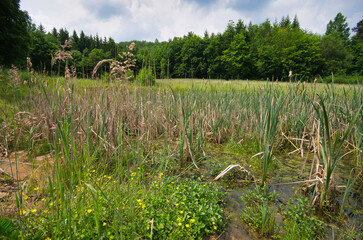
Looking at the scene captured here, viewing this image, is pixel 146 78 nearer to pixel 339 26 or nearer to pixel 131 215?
pixel 131 215

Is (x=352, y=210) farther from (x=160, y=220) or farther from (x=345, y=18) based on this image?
(x=345, y=18)

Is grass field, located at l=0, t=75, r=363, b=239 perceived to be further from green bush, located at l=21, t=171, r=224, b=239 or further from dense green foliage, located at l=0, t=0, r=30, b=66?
dense green foliage, located at l=0, t=0, r=30, b=66

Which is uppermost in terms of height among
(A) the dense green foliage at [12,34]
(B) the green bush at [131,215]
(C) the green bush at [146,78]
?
(A) the dense green foliage at [12,34]

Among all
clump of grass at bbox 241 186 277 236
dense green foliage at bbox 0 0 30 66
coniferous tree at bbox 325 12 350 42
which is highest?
coniferous tree at bbox 325 12 350 42

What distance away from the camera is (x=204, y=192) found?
1.64m

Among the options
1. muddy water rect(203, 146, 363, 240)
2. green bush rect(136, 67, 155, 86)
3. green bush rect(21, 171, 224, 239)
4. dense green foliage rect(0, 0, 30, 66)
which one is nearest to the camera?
green bush rect(21, 171, 224, 239)

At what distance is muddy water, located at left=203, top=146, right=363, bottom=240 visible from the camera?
4.51 feet

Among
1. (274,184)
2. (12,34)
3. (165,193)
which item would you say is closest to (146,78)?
(165,193)

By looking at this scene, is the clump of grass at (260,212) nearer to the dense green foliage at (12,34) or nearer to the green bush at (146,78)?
the green bush at (146,78)

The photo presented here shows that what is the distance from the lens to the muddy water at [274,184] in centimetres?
137

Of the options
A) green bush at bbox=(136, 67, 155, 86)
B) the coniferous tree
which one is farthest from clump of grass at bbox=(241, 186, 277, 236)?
the coniferous tree

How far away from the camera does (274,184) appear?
6.14ft

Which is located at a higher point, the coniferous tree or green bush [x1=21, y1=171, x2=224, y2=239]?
the coniferous tree

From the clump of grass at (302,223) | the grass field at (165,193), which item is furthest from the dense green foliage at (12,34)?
the clump of grass at (302,223)
